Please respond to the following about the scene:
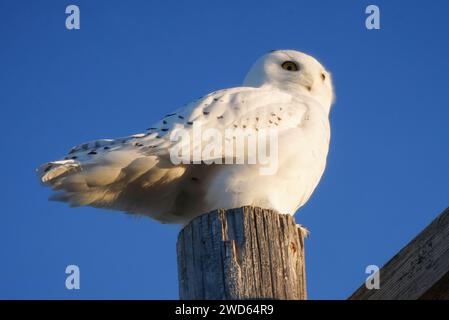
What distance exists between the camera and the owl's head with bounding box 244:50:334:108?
7.07 meters

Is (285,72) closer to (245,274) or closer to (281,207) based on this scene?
(281,207)

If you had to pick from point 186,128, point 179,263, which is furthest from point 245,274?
point 186,128

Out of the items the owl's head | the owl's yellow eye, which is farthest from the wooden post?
the owl's yellow eye

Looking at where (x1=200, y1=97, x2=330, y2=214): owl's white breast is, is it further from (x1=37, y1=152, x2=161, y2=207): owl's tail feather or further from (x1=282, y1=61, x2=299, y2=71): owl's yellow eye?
(x1=282, y1=61, x2=299, y2=71): owl's yellow eye

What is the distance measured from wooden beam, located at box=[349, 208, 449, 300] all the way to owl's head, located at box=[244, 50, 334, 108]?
368 cm

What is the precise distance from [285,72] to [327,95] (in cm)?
55

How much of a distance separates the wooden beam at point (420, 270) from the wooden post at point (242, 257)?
1.10 feet

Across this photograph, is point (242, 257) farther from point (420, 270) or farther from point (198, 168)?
point (198, 168)

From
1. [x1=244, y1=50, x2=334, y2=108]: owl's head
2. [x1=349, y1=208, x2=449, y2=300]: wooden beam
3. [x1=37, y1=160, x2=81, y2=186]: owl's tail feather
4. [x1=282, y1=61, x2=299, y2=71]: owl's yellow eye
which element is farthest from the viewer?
[x1=282, y1=61, x2=299, y2=71]: owl's yellow eye

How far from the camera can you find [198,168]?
5566mm

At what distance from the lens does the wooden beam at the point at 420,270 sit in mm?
3180

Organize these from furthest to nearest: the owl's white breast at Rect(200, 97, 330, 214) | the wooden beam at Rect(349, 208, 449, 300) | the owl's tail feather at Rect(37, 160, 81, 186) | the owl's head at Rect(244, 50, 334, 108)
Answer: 1. the owl's head at Rect(244, 50, 334, 108)
2. the owl's white breast at Rect(200, 97, 330, 214)
3. the owl's tail feather at Rect(37, 160, 81, 186)
4. the wooden beam at Rect(349, 208, 449, 300)

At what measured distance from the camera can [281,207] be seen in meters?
5.56

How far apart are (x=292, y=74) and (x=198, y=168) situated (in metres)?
1.90
